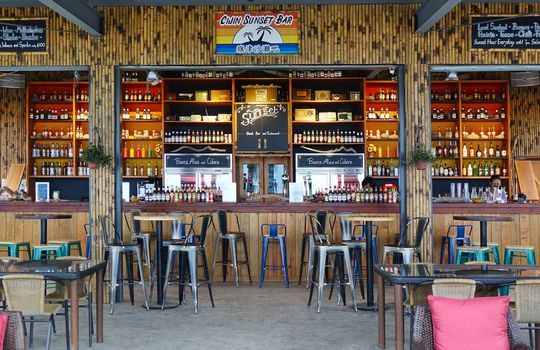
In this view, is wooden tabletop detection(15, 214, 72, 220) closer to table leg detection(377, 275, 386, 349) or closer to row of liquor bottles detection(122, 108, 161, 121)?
row of liquor bottles detection(122, 108, 161, 121)

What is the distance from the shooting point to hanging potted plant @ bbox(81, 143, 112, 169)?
8.70 meters

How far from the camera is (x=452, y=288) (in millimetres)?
4754

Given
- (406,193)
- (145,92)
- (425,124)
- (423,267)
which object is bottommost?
(423,267)

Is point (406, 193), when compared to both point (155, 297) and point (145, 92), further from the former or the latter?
point (145, 92)

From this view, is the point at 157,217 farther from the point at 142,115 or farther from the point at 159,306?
the point at 142,115

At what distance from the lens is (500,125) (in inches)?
528

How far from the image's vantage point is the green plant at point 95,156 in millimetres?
8695

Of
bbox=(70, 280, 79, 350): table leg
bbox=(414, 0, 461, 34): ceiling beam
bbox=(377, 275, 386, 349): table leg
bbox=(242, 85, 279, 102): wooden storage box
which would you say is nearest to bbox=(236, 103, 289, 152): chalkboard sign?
bbox=(242, 85, 279, 102): wooden storage box

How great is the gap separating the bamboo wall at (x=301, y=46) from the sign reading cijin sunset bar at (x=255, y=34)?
9cm

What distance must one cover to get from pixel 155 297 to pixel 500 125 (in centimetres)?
773

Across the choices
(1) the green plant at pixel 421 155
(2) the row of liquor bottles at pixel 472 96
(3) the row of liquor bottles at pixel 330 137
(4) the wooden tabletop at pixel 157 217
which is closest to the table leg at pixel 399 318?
(4) the wooden tabletop at pixel 157 217

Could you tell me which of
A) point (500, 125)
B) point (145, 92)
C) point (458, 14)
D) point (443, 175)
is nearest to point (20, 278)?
point (458, 14)

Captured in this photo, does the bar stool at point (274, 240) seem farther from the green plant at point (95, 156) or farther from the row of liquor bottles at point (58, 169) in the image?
the row of liquor bottles at point (58, 169)

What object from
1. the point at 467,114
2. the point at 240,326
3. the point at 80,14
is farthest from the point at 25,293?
the point at 467,114
